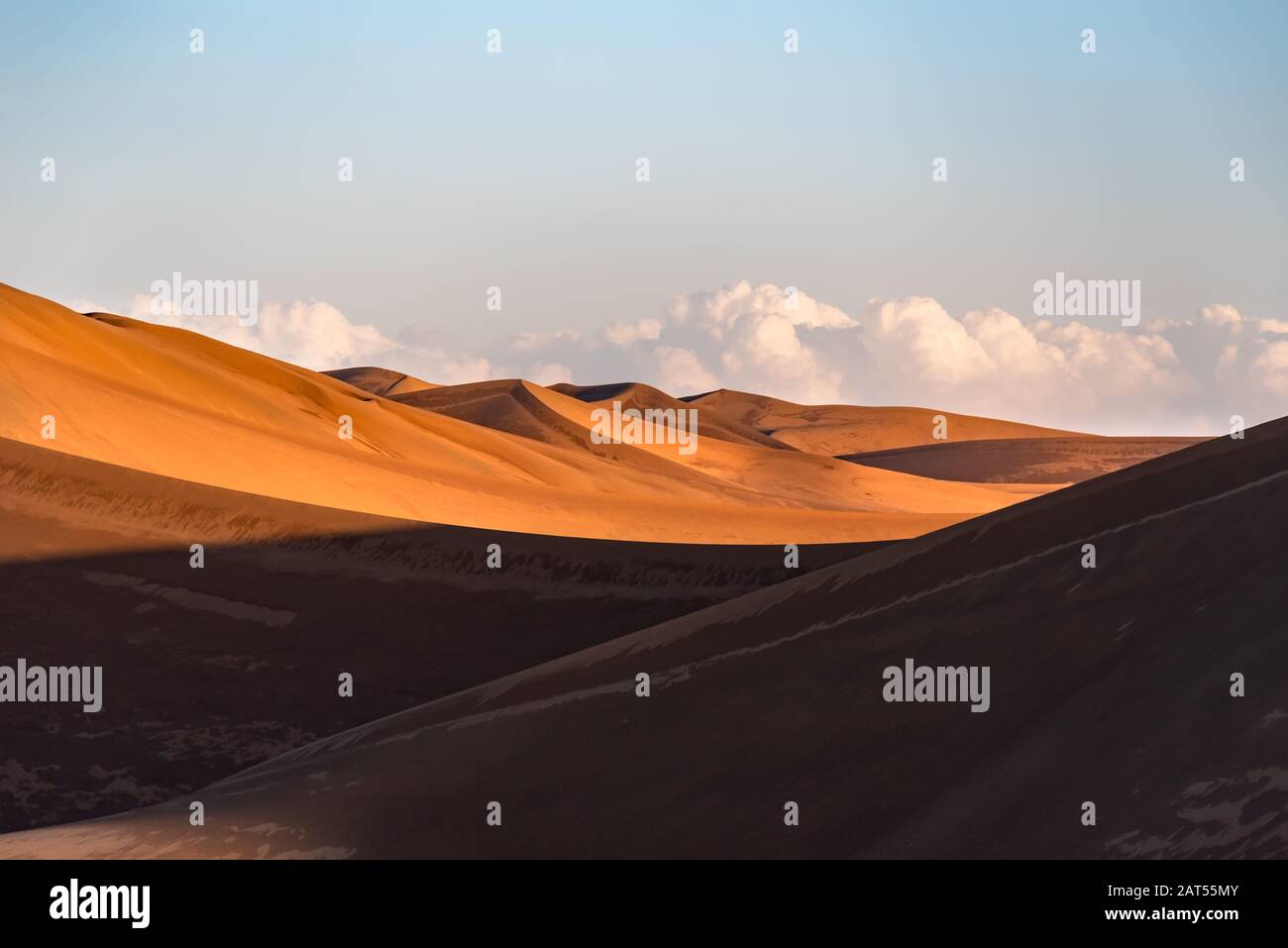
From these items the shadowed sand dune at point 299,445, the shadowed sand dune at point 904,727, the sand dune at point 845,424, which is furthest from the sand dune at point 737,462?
the shadowed sand dune at point 904,727

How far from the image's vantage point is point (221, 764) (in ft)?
44.7

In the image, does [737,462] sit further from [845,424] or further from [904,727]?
[904,727]

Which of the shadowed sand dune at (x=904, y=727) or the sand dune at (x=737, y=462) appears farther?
the sand dune at (x=737, y=462)

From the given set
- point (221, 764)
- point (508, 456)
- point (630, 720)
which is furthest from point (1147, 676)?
point (508, 456)

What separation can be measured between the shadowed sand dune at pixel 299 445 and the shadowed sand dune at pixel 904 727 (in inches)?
574

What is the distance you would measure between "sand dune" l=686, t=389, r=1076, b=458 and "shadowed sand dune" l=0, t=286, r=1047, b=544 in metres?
68.8

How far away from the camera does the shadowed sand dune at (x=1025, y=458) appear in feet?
293

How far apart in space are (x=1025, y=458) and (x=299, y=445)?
6973 cm

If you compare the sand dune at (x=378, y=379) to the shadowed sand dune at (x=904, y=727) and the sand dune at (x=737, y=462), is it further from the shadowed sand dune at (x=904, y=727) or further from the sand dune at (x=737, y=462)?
the shadowed sand dune at (x=904, y=727)

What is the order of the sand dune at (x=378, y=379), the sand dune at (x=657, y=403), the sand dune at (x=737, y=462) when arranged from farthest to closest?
the sand dune at (x=378, y=379) → the sand dune at (x=657, y=403) → the sand dune at (x=737, y=462)

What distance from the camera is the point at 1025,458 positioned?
9381 centimetres

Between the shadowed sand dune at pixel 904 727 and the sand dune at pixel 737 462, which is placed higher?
the sand dune at pixel 737 462

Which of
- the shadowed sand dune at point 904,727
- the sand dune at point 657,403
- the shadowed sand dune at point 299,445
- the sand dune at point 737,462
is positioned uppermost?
the sand dune at point 657,403

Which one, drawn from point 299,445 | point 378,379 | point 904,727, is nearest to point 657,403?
point 378,379
